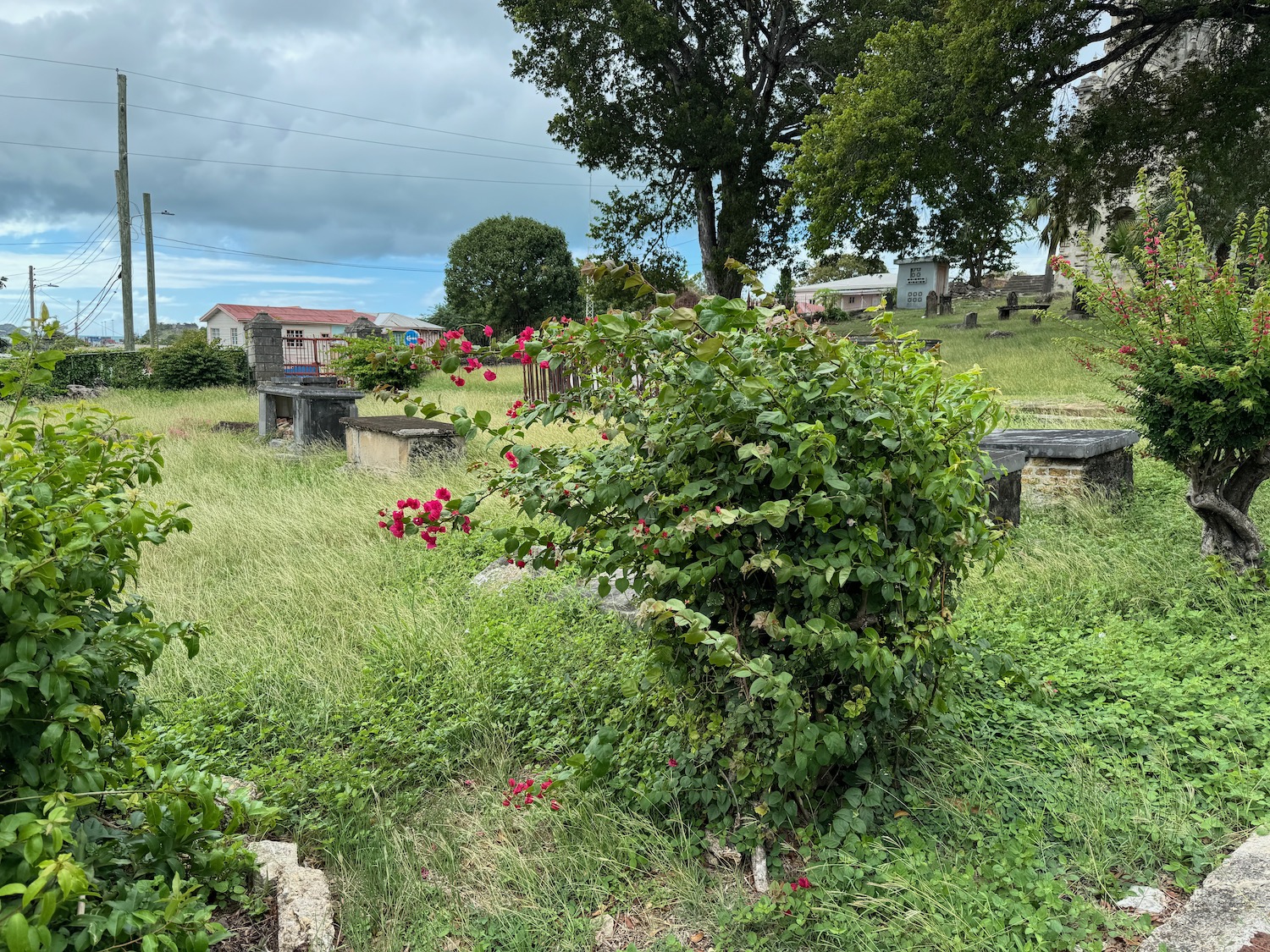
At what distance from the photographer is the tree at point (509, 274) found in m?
37.2

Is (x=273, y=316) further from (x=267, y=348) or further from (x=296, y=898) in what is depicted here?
(x=296, y=898)

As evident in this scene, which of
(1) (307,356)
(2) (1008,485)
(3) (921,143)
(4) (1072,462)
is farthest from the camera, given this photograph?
(1) (307,356)

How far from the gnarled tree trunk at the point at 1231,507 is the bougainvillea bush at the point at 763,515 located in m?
2.90

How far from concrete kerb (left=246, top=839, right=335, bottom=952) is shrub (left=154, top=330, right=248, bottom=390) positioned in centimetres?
2108

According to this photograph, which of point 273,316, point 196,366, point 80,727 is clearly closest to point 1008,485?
point 80,727

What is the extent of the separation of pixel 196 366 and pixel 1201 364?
22014 mm

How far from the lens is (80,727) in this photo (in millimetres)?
1703

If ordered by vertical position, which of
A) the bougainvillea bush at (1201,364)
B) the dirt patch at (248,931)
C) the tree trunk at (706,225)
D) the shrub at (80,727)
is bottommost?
the dirt patch at (248,931)

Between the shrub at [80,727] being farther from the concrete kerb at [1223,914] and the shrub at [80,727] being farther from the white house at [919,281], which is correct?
the white house at [919,281]

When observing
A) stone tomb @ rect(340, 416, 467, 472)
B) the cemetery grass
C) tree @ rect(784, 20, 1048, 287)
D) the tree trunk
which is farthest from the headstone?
the cemetery grass

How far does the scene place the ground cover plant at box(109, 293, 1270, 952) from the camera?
226cm

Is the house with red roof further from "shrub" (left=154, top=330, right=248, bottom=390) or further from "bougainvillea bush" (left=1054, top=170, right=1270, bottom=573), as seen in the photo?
"bougainvillea bush" (left=1054, top=170, right=1270, bottom=573)

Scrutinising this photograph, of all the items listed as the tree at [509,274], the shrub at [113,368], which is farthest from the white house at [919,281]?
the shrub at [113,368]

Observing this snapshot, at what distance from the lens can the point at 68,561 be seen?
1767 millimetres
